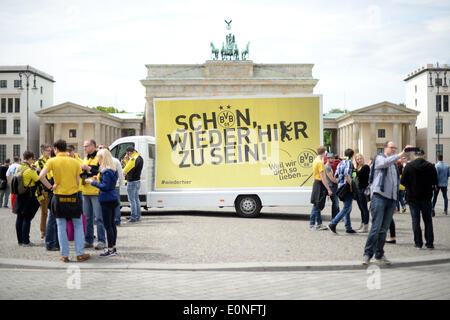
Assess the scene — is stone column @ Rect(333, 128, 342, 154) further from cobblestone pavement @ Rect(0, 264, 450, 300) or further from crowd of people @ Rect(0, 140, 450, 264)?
cobblestone pavement @ Rect(0, 264, 450, 300)

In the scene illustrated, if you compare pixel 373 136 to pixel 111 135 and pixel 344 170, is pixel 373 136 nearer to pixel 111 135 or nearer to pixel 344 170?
pixel 111 135

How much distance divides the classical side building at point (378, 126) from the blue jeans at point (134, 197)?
5945cm

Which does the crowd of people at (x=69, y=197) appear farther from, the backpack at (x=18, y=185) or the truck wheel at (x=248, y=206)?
the truck wheel at (x=248, y=206)

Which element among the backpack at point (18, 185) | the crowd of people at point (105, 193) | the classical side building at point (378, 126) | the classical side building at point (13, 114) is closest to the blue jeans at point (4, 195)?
the crowd of people at point (105, 193)

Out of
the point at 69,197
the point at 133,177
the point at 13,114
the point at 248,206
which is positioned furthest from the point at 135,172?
the point at 13,114

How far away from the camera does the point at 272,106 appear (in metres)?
14.2

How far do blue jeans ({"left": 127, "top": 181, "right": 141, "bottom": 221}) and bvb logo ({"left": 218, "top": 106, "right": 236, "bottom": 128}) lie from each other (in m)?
2.98

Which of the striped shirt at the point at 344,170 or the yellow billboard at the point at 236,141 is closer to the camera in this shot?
the striped shirt at the point at 344,170

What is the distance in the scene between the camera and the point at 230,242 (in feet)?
32.1

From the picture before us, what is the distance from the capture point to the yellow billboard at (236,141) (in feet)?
46.0

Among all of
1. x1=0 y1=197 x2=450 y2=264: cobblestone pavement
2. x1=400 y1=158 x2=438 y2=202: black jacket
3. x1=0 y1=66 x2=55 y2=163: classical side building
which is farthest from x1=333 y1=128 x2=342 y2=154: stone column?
x1=400 y1=158 x2=438 y2=202: black jacket
